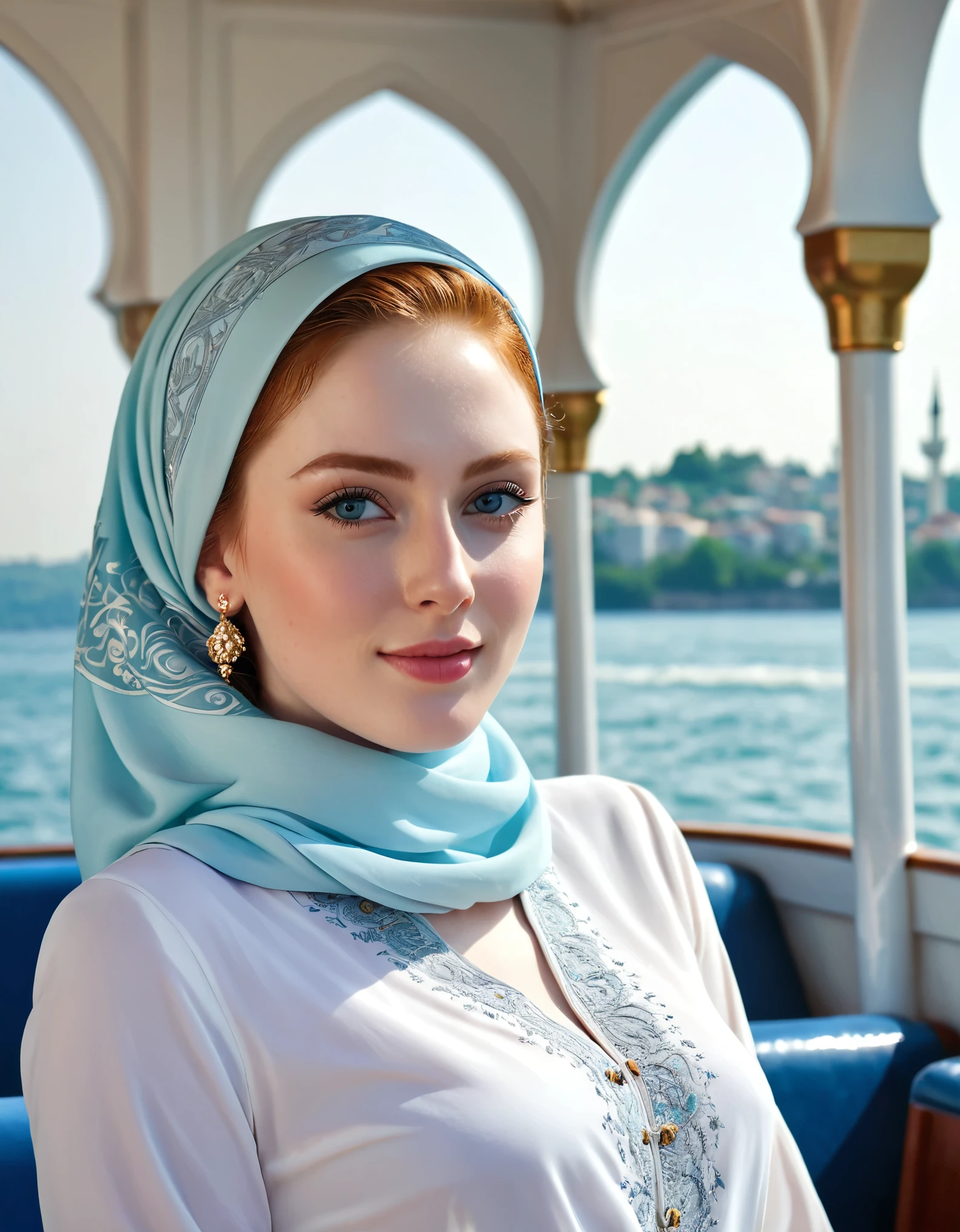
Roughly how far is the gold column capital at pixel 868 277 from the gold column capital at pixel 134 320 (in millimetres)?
1689

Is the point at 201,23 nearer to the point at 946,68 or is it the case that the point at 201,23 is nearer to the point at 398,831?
the point at 398,831

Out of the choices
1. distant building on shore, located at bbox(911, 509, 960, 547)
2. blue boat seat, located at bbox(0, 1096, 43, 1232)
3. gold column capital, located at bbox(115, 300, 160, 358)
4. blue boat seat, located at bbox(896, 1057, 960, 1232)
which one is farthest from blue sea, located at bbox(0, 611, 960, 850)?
blue boat seat, located at bbox(0, 1096, 43, 1232)

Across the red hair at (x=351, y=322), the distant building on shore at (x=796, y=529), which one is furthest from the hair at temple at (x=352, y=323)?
the distant building on shore at (x=796, y=529)

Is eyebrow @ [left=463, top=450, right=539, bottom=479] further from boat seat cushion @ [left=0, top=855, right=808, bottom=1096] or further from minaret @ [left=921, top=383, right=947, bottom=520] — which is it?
minaret @ [left=921, top=383, right=947, bottom=520]

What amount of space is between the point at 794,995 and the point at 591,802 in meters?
1.84

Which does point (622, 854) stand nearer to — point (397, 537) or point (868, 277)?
point (397, 537)

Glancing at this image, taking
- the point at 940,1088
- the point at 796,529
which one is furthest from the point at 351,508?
the point at 796,529

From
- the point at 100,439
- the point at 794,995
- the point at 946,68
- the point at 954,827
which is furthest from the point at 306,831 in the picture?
the point at 946,68

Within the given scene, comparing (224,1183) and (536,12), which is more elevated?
(536,12)

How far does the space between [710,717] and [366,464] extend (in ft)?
118

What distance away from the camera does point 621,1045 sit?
1.03m

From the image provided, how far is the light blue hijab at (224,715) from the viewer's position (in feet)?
3.25

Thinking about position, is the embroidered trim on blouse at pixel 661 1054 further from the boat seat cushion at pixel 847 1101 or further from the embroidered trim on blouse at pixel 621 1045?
the boat seat cushion at pixel 847 1101

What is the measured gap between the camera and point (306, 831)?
1007 millimetres
